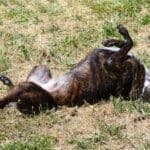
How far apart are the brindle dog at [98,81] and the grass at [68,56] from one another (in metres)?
0.17

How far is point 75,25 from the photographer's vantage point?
948 centimetres

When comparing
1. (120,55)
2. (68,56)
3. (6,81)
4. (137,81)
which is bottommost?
(68,56)

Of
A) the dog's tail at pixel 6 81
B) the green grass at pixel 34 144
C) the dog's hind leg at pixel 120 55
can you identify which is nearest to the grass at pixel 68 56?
the green grass at pixel 34 144

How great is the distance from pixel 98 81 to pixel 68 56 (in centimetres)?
130

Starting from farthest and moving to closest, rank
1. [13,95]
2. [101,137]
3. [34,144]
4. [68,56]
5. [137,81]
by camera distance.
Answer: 1. [68,56]
2. [137,81]
3. [13,95]
4. [101,137]
5. [34,144]

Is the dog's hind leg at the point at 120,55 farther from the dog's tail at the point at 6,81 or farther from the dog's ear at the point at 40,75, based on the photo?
the dog's tail at the point at 6,81

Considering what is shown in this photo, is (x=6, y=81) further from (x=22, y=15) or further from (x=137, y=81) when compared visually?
(x=22, y=15)

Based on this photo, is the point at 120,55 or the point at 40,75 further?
the point at 40,75

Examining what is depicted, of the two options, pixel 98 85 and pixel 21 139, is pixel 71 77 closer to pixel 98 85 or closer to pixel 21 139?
pixel 98 85

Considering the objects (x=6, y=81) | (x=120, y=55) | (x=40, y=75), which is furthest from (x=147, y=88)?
(x=6, y=81)

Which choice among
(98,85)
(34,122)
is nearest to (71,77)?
(98,85)

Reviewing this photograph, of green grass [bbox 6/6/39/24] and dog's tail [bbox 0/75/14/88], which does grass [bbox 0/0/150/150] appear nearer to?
green grass [bbox 6/6/39/24]

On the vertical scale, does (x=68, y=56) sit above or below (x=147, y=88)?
below

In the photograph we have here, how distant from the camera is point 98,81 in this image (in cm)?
739
